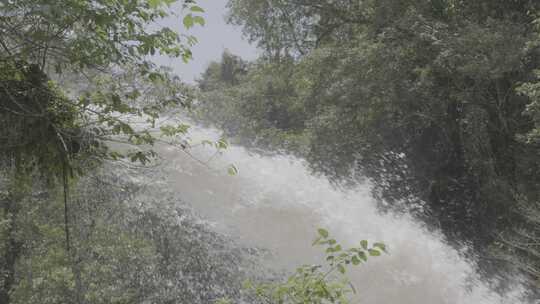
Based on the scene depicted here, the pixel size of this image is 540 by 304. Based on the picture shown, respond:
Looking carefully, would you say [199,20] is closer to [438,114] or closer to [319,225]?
[319,225]

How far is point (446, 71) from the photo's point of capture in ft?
32.9

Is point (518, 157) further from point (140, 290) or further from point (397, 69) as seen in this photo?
point (140, 290)

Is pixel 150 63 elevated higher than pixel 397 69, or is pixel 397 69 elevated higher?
pixel 397 69

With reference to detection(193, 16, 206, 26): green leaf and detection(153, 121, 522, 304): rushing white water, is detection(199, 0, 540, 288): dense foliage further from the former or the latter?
detection(193, 16, 206, 26): green leaf

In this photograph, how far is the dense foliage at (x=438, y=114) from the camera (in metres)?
8.91

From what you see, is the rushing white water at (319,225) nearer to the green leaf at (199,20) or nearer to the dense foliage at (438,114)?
the dense foliage at (438,114)

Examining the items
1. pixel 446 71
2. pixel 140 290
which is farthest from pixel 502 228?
pixel 140 290

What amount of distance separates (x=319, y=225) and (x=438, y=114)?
5.36 metres

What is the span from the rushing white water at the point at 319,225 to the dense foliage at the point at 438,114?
1.29 metres

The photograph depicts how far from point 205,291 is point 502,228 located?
710 centimetres

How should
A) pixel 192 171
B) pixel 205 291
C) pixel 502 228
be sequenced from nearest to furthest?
pixel 205 291, pixel 192 171, pixel 502 228

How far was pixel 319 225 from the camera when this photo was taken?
752 centimetres

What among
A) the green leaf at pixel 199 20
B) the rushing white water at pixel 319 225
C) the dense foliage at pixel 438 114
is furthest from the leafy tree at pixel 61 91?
the dense foliage at pixel 438 114

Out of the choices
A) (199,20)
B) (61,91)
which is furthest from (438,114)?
(199,20)
